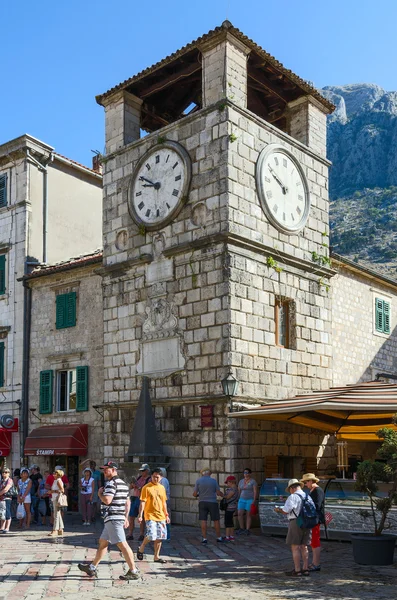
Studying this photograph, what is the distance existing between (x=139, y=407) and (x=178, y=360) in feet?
4.74

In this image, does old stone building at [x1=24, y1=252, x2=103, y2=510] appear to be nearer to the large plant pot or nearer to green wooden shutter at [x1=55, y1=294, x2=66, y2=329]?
green wooden shutter at [x1=55, y1=294, x2=66, y2=329]

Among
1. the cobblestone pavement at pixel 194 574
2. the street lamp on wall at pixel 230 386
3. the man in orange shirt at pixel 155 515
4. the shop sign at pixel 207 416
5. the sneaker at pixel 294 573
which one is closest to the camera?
the cobblestone pavement at pixel 194 574

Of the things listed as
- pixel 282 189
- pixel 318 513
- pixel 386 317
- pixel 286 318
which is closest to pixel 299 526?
pixel 318 513

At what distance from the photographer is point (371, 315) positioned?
22938 millimetres

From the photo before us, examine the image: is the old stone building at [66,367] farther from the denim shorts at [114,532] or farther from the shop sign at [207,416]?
the denim shorts at [114,532]

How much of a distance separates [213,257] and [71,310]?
7155 millimetres

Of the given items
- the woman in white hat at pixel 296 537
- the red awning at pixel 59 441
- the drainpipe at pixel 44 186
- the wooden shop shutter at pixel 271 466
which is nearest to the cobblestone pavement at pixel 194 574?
the woman in white hat at pixel 296 537

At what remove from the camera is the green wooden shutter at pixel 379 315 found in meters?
23.3

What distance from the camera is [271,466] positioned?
54.0 feet


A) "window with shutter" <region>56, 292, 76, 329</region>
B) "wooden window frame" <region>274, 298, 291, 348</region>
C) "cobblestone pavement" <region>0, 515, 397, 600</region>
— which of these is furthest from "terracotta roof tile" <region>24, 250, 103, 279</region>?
"cobblestone pavement" <region>0, 515, 397, 600</region>

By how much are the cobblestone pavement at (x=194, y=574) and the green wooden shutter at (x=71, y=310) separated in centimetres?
883

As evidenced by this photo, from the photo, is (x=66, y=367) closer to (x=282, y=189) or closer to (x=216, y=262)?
(x=216, y=262)

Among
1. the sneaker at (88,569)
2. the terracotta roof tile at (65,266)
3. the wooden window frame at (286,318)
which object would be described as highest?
the terracotta roof tile at (65,266)

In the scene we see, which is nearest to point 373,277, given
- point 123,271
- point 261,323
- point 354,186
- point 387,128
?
point 261,323
